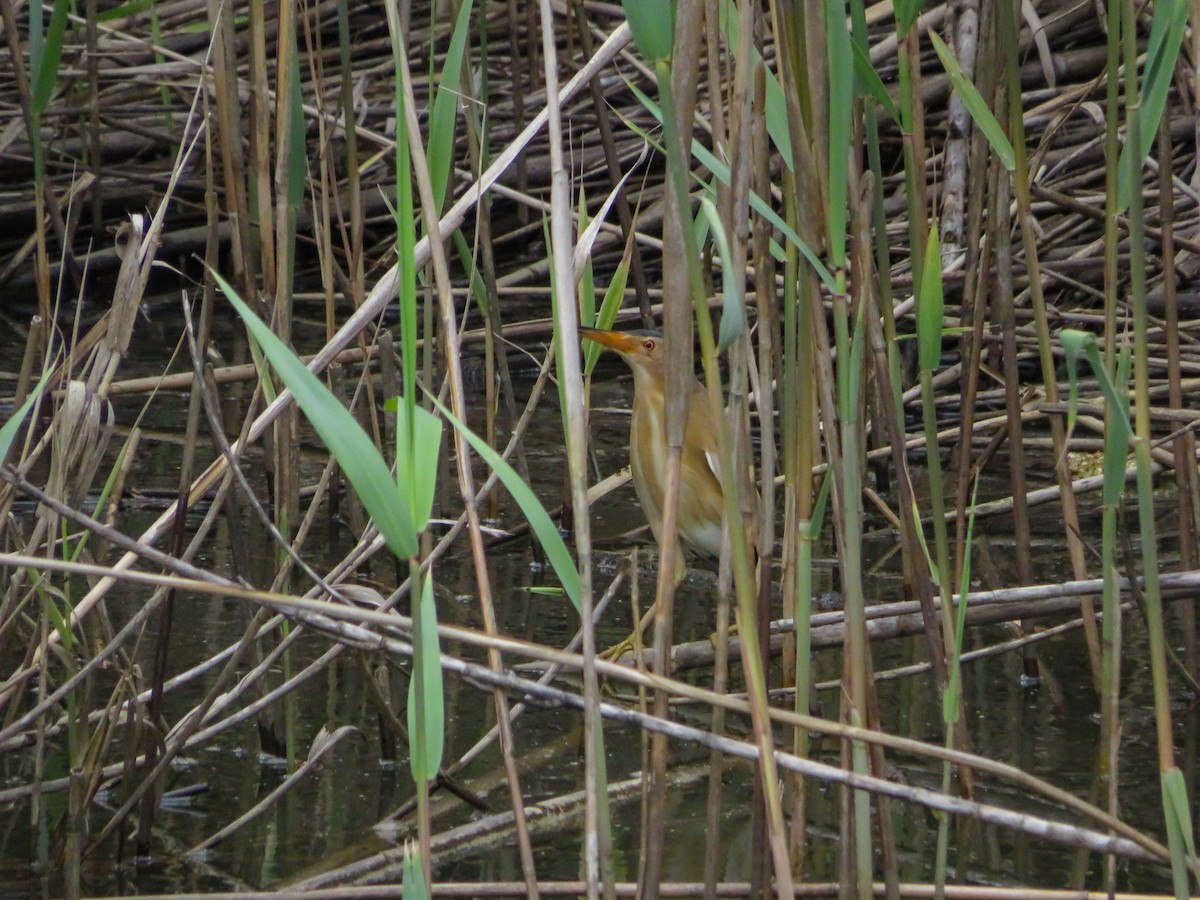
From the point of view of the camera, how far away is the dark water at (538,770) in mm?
2215

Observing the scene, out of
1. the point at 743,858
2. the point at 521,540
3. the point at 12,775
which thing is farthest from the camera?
the point at 521,540

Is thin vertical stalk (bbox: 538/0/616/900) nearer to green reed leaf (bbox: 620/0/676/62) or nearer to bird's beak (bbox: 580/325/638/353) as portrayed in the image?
green reed leaf (bbox: 620/0/676/62)

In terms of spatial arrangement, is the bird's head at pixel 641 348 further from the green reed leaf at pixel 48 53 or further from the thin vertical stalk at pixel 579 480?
the thin vertical stalk at pixel 579 480

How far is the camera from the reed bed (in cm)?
143

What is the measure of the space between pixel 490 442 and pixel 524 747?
647mm

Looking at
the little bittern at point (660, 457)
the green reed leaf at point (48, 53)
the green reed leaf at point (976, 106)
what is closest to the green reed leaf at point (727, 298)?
the green reed leaf at point (976, 106)

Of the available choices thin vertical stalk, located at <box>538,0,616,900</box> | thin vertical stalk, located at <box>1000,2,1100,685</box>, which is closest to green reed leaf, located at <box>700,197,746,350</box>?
thin vertical stalk, located at <box>538,0,616,900</box>

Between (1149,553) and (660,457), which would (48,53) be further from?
(660,457)

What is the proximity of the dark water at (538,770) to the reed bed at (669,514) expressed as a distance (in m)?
0.01

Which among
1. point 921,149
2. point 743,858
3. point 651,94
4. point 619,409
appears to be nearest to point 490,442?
point 743,858

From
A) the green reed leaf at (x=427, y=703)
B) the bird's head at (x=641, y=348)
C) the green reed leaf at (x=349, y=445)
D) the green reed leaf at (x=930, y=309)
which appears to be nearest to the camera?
the green reed leaf at (x=349, y=445)

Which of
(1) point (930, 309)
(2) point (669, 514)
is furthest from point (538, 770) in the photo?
(2) point (669, 514)

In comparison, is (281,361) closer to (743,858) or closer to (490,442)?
(743,858)

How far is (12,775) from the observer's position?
8.01 ft
